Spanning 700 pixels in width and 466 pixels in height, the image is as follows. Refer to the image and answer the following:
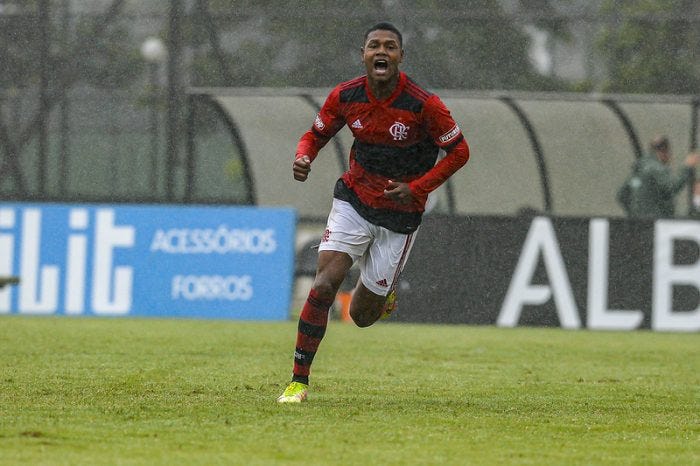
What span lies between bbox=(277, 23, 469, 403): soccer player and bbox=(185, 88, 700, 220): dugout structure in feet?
30.9

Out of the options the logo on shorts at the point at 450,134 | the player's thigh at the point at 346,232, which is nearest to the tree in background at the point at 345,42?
the player's thigh at the point at 346,232

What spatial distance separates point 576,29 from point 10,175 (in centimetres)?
785

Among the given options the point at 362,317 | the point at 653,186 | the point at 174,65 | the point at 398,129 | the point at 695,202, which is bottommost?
the point at 695,202

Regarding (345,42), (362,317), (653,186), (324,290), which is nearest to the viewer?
(324,290)

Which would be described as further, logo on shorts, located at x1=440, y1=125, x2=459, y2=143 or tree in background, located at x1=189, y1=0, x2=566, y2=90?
tree in background, located at x1=189, y1=0, x2=566, y2=90

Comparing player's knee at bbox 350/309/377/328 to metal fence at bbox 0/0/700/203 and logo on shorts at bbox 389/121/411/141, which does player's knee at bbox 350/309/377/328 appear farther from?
metal fence at bbox 0/0/700/203

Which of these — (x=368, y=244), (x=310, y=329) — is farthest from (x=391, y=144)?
(x=310, y=329)

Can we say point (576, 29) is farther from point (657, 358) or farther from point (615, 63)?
point (657, 358)

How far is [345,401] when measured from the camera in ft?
27.7

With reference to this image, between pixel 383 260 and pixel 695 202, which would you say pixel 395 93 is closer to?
pixel 383 260

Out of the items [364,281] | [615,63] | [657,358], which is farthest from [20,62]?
[364,281]

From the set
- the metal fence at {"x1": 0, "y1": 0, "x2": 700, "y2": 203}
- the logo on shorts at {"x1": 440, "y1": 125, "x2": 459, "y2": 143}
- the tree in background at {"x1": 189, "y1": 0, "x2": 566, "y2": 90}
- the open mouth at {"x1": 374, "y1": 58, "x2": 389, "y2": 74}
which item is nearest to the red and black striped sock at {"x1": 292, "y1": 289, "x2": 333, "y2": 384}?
the logo on shorts at {"x1": 440, "y1": 125, "x2": 459, "y2": 143}

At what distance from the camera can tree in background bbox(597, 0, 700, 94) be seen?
2007cm

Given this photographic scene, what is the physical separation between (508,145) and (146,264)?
192 inches
